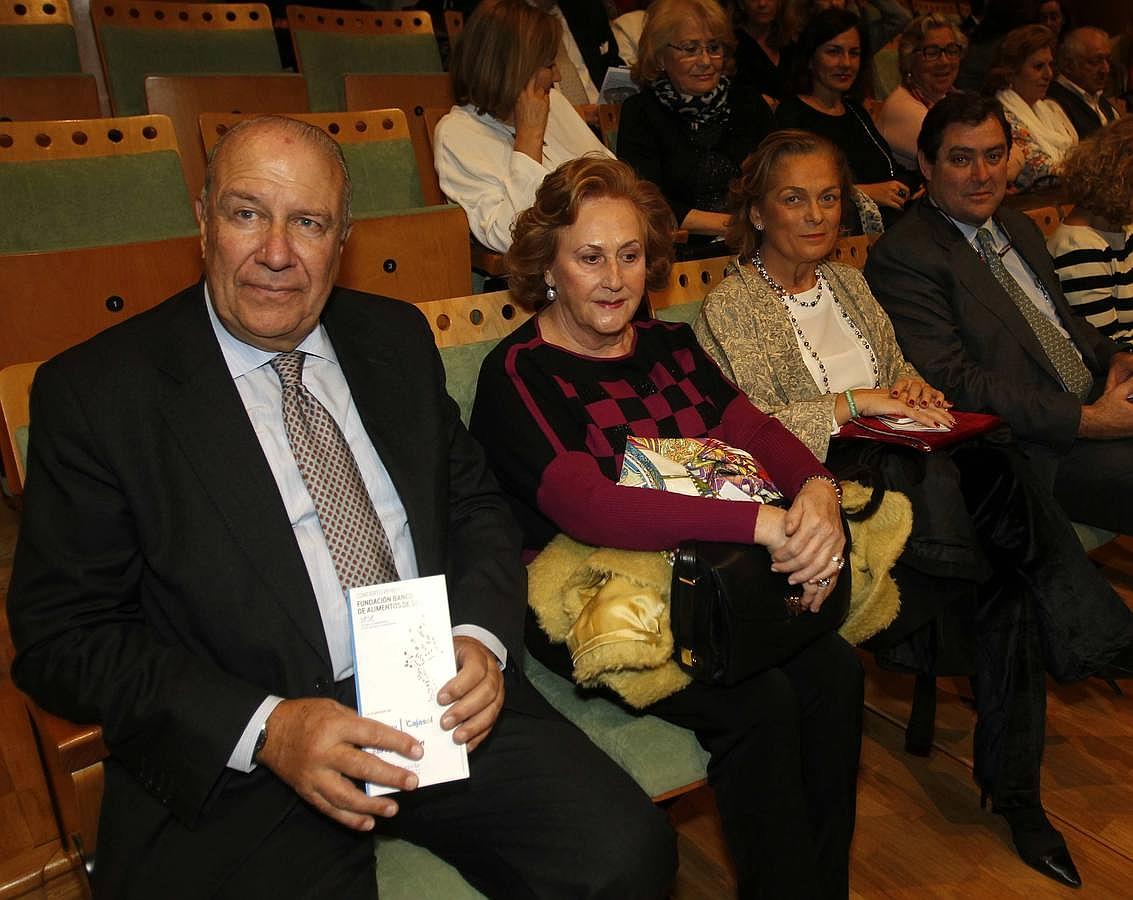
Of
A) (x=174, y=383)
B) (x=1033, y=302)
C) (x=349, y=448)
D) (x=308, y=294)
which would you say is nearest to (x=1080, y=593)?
(x=1033, y=302)

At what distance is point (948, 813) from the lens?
211 centimetres

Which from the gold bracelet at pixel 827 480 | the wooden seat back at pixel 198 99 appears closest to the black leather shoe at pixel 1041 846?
the gold bracelet at pixel 827 480

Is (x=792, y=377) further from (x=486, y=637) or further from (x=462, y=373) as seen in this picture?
(x=486, y=637)

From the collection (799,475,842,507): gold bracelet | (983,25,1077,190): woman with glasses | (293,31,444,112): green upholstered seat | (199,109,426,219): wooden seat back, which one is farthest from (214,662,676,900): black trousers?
(983,25,1077,190): woman with glasses

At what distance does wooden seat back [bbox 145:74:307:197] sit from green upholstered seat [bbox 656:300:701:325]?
1721 mm

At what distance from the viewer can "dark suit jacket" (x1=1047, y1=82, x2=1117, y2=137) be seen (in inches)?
195

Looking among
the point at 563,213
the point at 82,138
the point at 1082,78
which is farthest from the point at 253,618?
the point at 1082,78

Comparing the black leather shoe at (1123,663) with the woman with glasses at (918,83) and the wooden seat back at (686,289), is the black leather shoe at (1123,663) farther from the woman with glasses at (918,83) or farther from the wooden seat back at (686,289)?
the woman with glasses at (918,83)

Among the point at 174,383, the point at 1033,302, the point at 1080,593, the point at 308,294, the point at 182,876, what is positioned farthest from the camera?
the point at 1033,302

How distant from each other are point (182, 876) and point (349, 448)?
617 mm

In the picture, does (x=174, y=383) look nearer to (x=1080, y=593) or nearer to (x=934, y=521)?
(x=934, y=521)

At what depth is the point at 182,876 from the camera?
118cm

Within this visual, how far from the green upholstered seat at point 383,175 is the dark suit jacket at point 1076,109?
3.75 metres

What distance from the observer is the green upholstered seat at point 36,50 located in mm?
3475
